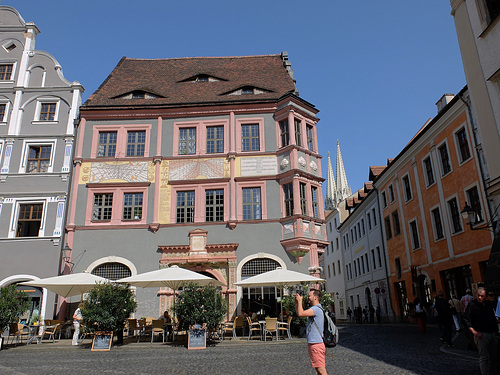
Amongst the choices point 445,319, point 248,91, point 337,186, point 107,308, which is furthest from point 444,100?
point 337,186

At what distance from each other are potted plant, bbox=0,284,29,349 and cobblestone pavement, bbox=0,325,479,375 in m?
0.99

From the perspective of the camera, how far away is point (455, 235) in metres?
22.3

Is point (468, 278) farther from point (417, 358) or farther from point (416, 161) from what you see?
point (417, 358)

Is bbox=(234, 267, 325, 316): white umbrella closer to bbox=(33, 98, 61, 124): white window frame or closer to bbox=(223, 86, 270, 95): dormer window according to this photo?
bbox=(223, 86, 270, 95): dormer window

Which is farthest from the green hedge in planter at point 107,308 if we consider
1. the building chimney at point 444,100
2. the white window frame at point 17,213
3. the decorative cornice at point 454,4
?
the building chimney at point 444,100

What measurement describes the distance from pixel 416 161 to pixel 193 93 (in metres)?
14.4

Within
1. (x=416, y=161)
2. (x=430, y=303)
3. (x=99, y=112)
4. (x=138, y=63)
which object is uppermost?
(x=138, y=63)

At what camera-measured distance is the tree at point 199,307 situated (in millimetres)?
14789

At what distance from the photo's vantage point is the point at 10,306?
1534cm

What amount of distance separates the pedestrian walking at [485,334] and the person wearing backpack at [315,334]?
2843mm

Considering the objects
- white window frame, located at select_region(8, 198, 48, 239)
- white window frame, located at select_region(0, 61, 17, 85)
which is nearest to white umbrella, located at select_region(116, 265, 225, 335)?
white window frame, located at select_region(8, 198, 48, 239)

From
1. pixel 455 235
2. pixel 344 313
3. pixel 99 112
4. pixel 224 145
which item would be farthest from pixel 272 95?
pixel 344 313

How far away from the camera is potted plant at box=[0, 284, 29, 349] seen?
49.5ft

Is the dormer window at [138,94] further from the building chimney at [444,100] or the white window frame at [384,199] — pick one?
the white window frame at [384,199]
